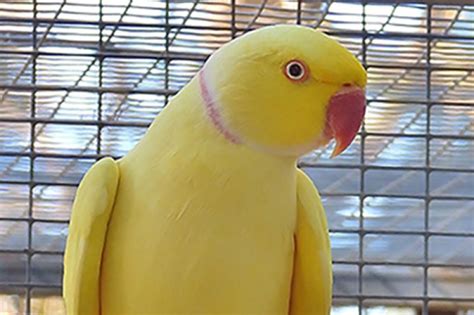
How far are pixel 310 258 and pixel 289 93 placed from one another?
0.15 m

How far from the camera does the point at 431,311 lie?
933 mm

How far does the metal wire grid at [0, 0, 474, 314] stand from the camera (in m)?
0.88

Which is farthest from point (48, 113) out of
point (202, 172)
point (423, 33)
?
point (423, 33)

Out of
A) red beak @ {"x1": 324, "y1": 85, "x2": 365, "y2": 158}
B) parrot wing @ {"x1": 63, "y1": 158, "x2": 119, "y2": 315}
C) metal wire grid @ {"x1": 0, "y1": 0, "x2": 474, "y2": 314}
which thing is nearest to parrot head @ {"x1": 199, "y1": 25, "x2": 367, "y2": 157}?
red beak @ {"x1": 324, "y1": 85, "x2": 365, "y2": 158}

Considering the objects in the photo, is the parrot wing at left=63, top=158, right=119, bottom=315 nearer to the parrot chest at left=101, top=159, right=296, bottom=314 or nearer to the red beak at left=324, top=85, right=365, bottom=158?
the parrot chest at left=101, top=159, right=296, bottom=314

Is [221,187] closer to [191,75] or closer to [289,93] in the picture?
[289,93]

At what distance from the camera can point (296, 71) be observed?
0.63 meters

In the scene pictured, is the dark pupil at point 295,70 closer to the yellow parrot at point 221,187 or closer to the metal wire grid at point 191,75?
the yellow parrot at point 221,187

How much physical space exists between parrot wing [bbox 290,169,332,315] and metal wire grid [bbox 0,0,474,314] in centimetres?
17

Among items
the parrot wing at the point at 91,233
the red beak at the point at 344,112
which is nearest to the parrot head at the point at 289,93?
the red beak at the point at 344,112

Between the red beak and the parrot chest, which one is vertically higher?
the red beak

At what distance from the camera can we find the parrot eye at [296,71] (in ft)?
2.07

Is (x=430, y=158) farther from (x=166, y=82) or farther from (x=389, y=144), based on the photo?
(x=166, y=82)

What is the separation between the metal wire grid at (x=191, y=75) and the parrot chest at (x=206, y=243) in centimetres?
22
